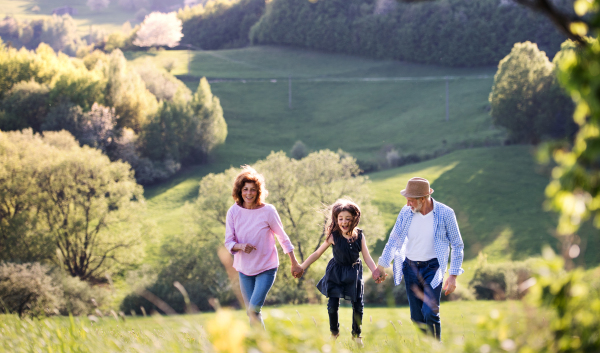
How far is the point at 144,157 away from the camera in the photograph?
5359cm

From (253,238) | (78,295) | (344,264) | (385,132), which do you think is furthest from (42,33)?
(344,264)

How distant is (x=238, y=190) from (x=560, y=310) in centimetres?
474

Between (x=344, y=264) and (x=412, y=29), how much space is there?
266 ft

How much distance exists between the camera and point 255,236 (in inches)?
247

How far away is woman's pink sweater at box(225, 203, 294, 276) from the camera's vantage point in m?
6.25

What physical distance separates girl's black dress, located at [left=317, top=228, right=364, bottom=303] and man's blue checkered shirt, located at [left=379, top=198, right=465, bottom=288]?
35 cm

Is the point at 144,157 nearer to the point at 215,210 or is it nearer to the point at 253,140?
the point at 253,140

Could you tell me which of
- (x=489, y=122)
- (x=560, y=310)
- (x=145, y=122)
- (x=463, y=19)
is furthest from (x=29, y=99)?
(x=463, y=19)

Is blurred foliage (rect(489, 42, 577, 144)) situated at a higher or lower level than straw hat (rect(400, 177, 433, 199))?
lower

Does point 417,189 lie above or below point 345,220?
above

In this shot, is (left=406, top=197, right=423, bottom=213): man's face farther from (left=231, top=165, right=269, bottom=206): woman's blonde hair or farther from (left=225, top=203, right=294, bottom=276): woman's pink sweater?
(left=231, top=165, right=269, bottom=206): woman's blonde hair

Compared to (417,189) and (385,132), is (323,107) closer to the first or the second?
(385,132)

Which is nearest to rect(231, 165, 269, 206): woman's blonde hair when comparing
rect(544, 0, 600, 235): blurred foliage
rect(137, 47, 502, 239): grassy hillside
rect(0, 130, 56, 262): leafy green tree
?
rect(544, 0, 600, 235): blurred foliage

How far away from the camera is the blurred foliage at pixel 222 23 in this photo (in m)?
101
